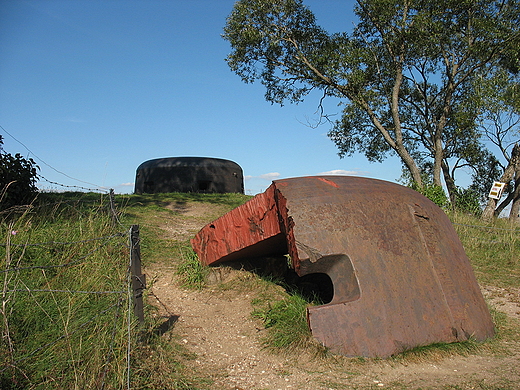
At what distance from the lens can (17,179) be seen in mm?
6969

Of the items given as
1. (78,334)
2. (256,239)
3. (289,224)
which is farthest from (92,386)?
(256,239)

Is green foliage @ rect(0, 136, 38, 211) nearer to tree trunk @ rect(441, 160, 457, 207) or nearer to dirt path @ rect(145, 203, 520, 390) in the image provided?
dirt path @ rect(145, 203, 520, 390)

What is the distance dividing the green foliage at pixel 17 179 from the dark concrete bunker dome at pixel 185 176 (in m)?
6.45

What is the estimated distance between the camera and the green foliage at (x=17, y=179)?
6.77 meters

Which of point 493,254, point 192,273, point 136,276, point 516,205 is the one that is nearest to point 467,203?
point 516,205

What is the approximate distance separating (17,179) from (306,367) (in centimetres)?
580

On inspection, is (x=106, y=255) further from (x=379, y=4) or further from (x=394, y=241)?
(x=379, y=4)

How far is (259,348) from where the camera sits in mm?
3703

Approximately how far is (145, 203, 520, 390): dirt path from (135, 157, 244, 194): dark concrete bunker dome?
9.79 meters

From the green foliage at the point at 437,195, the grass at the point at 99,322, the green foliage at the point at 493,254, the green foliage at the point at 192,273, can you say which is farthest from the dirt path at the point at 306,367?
the green foliage at the point at 437,195

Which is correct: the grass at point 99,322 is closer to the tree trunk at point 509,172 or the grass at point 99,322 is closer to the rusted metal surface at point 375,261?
the rusted metal surface at point 375,261

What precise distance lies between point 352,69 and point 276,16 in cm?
302

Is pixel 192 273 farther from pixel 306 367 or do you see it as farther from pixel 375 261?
pixel 375 261

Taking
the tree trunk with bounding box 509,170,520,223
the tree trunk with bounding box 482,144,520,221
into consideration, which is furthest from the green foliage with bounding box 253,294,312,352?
the tree trunk with bounding box 509,170,520,223
